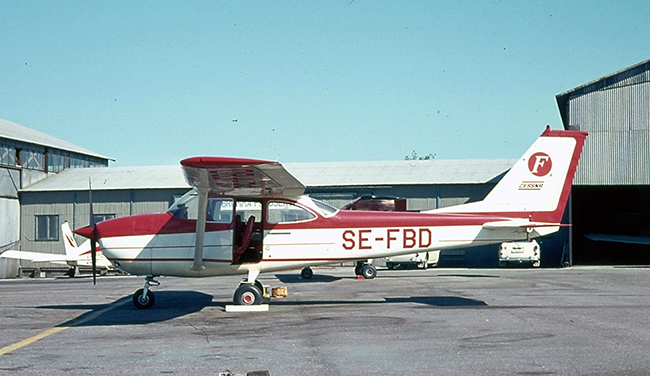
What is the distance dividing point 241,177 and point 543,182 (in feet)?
19.5

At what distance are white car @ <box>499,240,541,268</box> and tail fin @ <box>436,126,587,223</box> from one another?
19000 mm

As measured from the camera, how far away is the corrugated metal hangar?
2973cm

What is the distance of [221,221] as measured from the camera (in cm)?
1253

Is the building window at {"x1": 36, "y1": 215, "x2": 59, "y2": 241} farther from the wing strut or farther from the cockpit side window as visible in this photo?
the wing strut

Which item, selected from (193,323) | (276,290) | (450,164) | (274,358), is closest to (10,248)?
(450,164)

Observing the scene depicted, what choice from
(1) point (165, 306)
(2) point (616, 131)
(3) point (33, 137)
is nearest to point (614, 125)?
(2) point (616, 131)

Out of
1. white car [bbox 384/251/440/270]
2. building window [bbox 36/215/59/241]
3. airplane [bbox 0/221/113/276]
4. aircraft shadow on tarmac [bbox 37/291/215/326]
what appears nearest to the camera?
aircraft shadow on tarmac [bbox 37/291/215/326]

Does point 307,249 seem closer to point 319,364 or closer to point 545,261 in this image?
point 319,364

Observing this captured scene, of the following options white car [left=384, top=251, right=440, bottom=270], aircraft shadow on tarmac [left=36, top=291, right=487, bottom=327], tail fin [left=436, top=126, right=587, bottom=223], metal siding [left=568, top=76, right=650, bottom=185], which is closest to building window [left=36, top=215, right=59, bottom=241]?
white car [left=384, top=251, right=440, bottom=270]

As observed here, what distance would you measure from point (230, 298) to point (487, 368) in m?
9.16

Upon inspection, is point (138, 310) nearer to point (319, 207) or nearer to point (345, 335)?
point (319, 207)

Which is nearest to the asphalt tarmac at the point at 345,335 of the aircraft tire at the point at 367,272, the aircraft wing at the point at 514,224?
the aircraft wing at the point at 514,224

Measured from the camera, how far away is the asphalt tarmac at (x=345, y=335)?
22.6ft

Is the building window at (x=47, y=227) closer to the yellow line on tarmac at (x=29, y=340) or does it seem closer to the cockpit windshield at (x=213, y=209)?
the cockpit windshield at (x=213, y=209)
